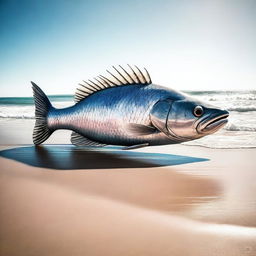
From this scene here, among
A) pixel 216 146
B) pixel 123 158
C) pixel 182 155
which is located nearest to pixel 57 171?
pixel 123 158

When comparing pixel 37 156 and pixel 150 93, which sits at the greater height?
pixel 150 93

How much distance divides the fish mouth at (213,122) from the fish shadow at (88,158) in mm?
402

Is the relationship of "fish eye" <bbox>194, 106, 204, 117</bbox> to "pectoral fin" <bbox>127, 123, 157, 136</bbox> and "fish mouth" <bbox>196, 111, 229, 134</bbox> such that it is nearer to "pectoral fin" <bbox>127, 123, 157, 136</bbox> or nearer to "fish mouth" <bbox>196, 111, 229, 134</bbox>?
"fish mouth" <bbox>196, 111, 229, 134</bbox>

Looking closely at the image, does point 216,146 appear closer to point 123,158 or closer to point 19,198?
A: point 123,158

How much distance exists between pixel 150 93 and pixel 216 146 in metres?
1.44

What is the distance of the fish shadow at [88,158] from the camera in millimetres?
2559

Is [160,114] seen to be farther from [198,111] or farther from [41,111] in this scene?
[41,111]

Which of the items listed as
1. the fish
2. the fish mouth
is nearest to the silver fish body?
the fish

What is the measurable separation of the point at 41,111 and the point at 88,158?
100cm

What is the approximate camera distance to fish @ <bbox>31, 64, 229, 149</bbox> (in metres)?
2.60

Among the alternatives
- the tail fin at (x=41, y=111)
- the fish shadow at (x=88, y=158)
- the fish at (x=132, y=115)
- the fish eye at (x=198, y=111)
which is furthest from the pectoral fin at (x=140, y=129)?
the tail fin at (x=41, y=111)

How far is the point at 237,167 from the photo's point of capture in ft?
8.25

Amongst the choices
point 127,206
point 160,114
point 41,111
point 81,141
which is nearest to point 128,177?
point 127,206

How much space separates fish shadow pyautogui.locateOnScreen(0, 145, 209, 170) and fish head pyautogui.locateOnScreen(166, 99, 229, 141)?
0.32 m
